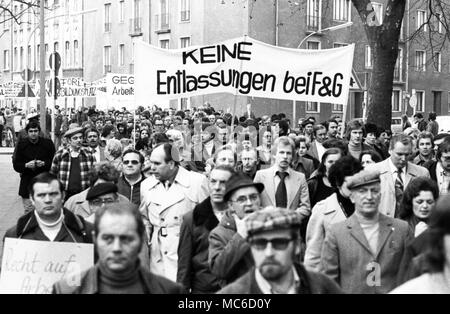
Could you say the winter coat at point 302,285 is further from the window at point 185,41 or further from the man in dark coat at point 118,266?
the window at point 185,41

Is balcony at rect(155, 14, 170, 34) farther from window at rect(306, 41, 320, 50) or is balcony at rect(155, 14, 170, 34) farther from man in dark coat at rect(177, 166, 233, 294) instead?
man in dark coat at rect(177, 166, 233, 294)

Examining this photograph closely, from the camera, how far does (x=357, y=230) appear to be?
6.16m

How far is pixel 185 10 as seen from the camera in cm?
5153

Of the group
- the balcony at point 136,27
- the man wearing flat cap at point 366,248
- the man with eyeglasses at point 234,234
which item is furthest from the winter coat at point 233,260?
the balcony at point 136,27

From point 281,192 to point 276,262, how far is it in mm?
4887

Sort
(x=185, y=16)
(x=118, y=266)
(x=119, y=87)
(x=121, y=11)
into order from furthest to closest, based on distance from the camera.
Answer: (x=121, y=11) < (x=185, y=16) < (x=119, y=87) < (x=118, y=266)

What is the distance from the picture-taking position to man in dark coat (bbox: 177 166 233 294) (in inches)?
275

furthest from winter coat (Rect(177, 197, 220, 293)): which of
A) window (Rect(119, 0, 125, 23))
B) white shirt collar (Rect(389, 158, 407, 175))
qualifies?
window (Rect(119, 0, 125, 23))

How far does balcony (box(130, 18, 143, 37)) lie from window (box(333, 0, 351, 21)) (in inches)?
449

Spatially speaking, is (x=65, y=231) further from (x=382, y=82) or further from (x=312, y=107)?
(x=312, y=107)

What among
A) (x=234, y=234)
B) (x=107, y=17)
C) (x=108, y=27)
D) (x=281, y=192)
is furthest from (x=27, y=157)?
(x=107, y=17)

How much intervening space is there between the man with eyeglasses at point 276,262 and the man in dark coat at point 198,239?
8.46ft
